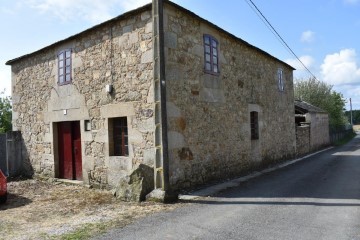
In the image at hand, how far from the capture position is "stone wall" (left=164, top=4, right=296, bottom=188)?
26.5ft

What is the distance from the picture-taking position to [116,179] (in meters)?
8.58

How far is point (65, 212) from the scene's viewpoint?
265 inches

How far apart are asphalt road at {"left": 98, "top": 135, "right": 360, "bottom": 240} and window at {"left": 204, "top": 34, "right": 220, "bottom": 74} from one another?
137 inches

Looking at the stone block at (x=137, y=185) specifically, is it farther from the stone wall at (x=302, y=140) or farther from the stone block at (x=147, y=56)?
the stone wall at (x=302, y=140)

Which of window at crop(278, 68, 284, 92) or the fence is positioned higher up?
window at crop(278, 68, 284, 92)

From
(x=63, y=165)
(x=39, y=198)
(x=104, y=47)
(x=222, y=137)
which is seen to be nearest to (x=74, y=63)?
(x=104, y=47)

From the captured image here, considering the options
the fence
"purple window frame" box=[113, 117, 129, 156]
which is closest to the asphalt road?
"purple window frame" box=[113, 117, 129, 156]

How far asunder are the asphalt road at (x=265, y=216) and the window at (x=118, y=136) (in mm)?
2692

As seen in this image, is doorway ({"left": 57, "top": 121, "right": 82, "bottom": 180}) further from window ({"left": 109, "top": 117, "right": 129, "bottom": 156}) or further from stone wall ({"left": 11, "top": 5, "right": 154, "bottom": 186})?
window ({"left": 109, "top": 117, "right": 129, "bottom": 156})

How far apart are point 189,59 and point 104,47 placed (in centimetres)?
236

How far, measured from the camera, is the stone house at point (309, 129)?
61.1 ft

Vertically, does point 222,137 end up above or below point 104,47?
below

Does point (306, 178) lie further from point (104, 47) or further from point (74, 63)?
point (74, 63)

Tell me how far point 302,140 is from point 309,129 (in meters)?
2.08
